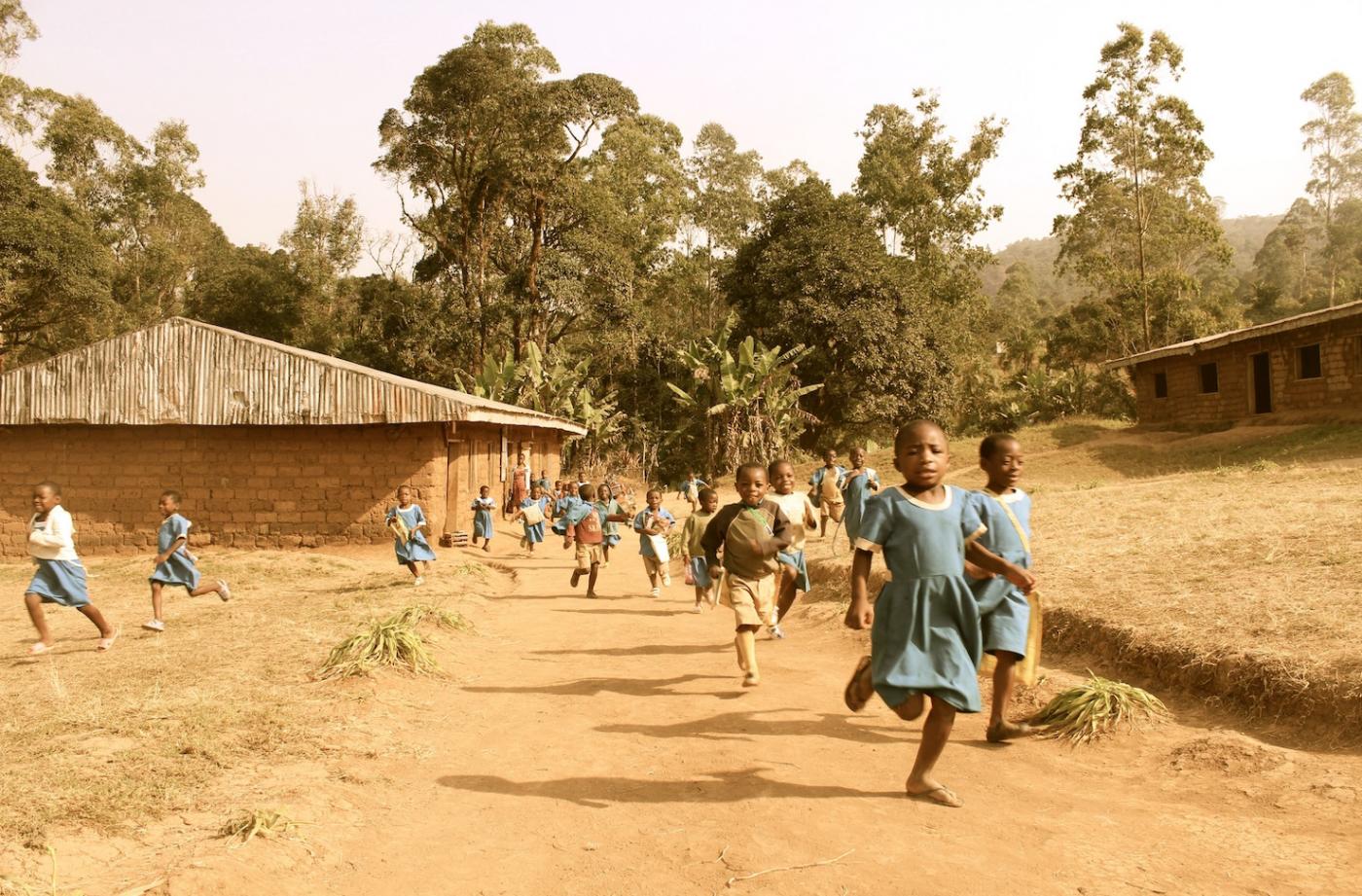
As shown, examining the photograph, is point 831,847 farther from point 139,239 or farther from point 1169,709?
point 139,239

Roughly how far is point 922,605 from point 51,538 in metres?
6.93

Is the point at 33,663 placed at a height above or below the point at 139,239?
below

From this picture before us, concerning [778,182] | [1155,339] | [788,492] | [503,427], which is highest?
[778,182]

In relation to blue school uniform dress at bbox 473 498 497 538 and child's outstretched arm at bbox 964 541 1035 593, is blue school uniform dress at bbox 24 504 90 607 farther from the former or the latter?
blue school uniform dress at bbox 473 498 497 538

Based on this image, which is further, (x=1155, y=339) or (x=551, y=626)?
(x=1155, y=339)

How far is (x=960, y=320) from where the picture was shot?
35.5 m

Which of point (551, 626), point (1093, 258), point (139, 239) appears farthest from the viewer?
point (139, 239)

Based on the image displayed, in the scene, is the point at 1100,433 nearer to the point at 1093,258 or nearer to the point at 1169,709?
the point at 1093,258

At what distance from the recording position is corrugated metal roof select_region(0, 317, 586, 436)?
1516 cm

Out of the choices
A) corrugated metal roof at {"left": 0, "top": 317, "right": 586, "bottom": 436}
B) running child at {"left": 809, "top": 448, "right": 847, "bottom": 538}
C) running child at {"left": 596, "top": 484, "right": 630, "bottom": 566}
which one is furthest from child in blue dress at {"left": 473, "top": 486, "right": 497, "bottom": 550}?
running child at {"left": 809, "top": 448, "right": 847, "bottom": 538}

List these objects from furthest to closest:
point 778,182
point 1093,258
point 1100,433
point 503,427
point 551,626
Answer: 1. point 778,182
2. point 1093,258
3. point 1100,433
4. point 503,427
5. point 551,626

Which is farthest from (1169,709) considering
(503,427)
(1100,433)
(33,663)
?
(1100,433)

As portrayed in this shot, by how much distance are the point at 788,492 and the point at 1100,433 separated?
71.6 feet

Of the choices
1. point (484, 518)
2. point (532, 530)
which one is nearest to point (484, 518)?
point (484, 518)
